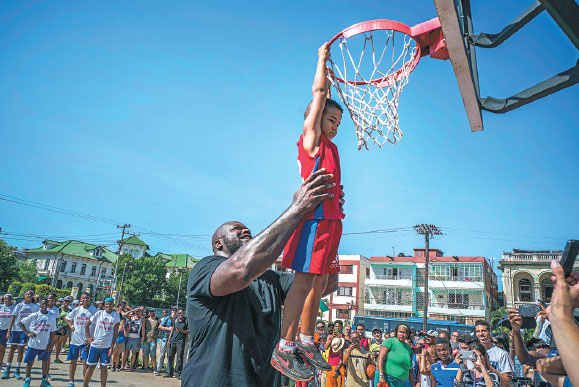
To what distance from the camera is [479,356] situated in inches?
212

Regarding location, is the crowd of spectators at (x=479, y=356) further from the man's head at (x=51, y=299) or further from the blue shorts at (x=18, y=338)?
the blue shorts at (x=18, y=338)

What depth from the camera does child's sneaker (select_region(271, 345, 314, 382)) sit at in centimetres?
274

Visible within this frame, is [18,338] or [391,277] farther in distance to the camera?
[391,277]

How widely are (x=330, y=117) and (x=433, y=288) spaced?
45982 mm

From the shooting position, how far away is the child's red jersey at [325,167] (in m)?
2.91

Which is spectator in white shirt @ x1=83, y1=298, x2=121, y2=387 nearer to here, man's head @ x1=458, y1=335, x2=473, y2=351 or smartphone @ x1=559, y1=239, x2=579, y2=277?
man's head @ x1=458, y1=335, x2=473, y2=351

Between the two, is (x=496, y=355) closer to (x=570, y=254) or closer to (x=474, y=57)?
(x=570, y=254)

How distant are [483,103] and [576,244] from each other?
1.93 metres

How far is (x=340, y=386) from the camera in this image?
9852 millimetres

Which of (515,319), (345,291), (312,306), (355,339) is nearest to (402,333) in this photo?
(355,339)

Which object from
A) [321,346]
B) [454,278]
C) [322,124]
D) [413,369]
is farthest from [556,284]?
[454,278]

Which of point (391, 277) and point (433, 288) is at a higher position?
point (391, 277)

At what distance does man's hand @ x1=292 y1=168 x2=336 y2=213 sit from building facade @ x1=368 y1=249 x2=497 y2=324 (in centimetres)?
4486

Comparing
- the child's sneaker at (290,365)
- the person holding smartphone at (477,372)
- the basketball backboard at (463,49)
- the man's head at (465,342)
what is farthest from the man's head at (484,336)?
the child's sneaker at (290,365)
